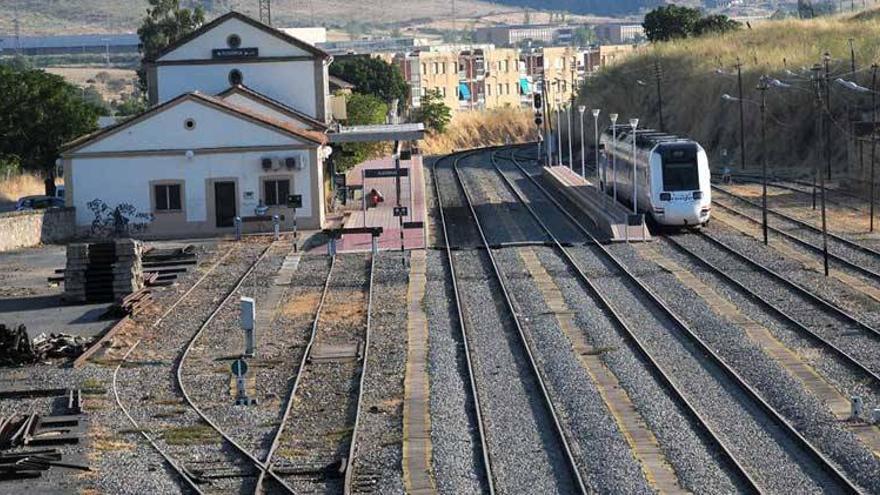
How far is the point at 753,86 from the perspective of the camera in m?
80.0

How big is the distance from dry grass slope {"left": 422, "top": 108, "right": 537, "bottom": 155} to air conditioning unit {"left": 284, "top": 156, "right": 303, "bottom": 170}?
62.6 meters

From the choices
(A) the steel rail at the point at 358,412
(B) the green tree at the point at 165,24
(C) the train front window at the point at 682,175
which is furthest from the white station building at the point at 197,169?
(B) the green tree at the point at 165,24

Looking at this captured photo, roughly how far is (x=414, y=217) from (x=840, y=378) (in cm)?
2686

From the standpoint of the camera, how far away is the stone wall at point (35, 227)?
44906 millimetres

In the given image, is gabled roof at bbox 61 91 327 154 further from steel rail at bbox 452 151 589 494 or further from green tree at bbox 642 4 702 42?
green tree at bbox 642 4 702 42

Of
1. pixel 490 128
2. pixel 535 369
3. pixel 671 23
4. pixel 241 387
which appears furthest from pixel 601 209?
pixel 490 128

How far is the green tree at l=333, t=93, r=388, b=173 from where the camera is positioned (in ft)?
222

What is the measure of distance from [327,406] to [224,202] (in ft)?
86.0

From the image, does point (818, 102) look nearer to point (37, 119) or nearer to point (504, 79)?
point (37, 119)

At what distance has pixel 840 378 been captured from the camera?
2289 cm

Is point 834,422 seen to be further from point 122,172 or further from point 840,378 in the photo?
point 122,172

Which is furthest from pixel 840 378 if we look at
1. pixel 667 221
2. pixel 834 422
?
pixel 667 221

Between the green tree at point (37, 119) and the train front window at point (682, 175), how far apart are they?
104 feet

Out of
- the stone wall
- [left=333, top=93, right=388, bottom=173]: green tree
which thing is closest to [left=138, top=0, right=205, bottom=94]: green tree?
[left=333, top=93, right=388, bottom=173]: green tree
